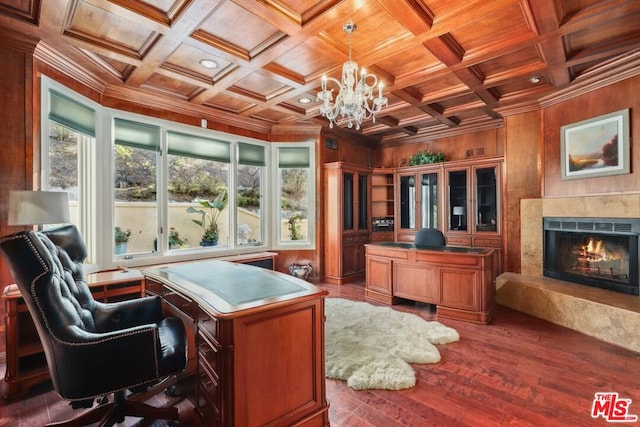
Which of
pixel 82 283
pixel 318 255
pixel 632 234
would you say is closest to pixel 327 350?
pixel 82 283

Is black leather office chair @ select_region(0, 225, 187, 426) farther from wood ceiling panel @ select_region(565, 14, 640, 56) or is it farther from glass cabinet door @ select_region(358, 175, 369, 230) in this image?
glass cabinet door @ select_region(358, 175, 369, 230)

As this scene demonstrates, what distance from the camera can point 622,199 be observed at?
344 cm

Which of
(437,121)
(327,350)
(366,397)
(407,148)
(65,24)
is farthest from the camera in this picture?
(407,148)

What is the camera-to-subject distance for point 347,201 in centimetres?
580

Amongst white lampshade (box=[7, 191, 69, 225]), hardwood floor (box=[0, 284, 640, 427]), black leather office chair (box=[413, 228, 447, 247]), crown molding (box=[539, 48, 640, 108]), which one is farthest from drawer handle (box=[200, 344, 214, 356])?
crown molding (box=[539, 48, 640, 108])

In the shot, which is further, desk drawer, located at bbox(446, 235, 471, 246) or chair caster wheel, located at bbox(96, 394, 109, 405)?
desk drawer, located at bbox(446, 235, 471, 246)

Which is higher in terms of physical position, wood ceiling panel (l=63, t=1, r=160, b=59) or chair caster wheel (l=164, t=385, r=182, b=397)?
wood ceiling panel (l=63, t=1, r=160, b=59)

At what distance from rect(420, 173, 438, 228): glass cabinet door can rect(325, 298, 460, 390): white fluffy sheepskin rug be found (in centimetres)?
252

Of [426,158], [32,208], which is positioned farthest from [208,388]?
[426,158]

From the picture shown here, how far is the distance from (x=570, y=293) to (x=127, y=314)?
464 centimetres

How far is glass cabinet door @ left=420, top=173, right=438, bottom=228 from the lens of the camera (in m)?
5.82

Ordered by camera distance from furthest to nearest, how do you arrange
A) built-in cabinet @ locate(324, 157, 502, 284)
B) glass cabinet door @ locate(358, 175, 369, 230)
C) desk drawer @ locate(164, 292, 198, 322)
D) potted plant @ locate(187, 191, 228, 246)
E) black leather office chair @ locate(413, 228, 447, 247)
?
1. glass cabinet door @ locate(358, 175, 369, 230)
2. built-in cabinet @ locate(324, 157, 502, 284)
3. potted plant @ locate(187, 191, 228, 246)
4. black leather office chair @ locate(413, 228, 447, 247)
5. desk drawer @ locate(164, 292, 198, 322)

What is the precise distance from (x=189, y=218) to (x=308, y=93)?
2691 millimetres

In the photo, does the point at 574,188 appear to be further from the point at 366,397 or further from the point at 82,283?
the point at 82,283
